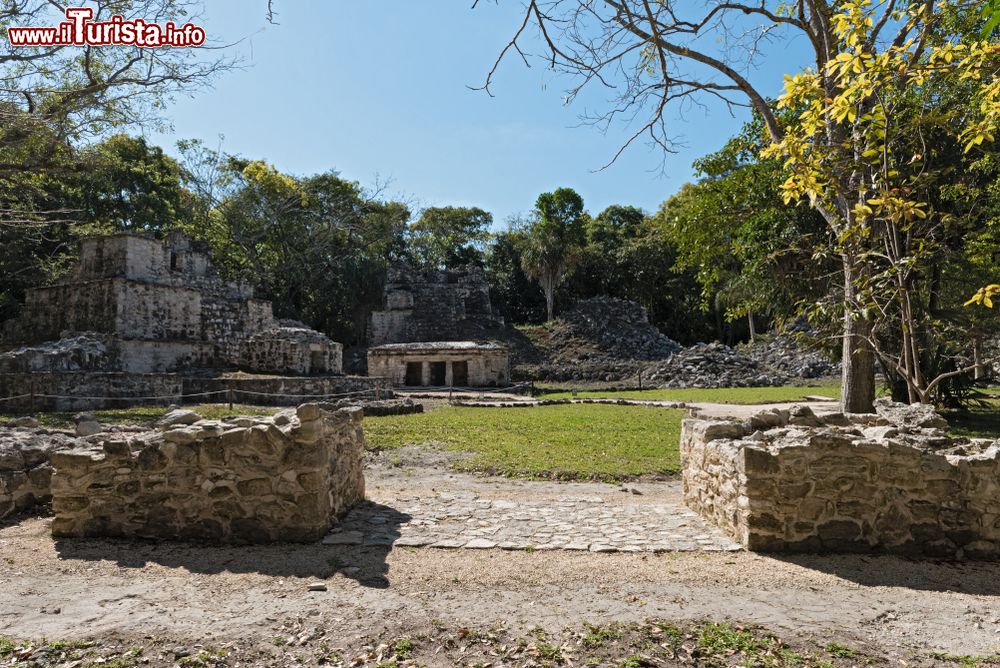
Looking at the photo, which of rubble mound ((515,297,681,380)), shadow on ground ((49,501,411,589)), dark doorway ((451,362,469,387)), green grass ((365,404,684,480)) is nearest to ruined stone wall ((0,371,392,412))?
green grass ((365,404,684,480))

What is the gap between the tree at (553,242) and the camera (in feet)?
127

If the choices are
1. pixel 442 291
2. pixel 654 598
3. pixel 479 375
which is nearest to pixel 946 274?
pixel 654 598

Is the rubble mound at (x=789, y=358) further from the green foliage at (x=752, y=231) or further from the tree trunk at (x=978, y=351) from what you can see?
the green foliage at (x=752, y=231)

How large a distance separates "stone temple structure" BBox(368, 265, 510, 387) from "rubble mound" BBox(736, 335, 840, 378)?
12.8 meters

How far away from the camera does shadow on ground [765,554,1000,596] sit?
4.20m

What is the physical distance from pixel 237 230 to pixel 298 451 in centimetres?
3220

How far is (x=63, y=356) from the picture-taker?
15609 mm

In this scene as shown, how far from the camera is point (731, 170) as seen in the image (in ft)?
43.2

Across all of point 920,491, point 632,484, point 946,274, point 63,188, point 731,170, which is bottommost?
point 632,484

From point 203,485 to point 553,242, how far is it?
34.7 m

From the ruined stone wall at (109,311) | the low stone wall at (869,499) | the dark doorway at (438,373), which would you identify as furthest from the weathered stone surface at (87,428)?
the dark doorway at (438,373)

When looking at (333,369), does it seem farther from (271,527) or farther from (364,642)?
(364,642)

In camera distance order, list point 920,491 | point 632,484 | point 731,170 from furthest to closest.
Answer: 1. point 731,170
2. point 632,484
3. point 920,491

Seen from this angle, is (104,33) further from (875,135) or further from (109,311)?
(875,135)
